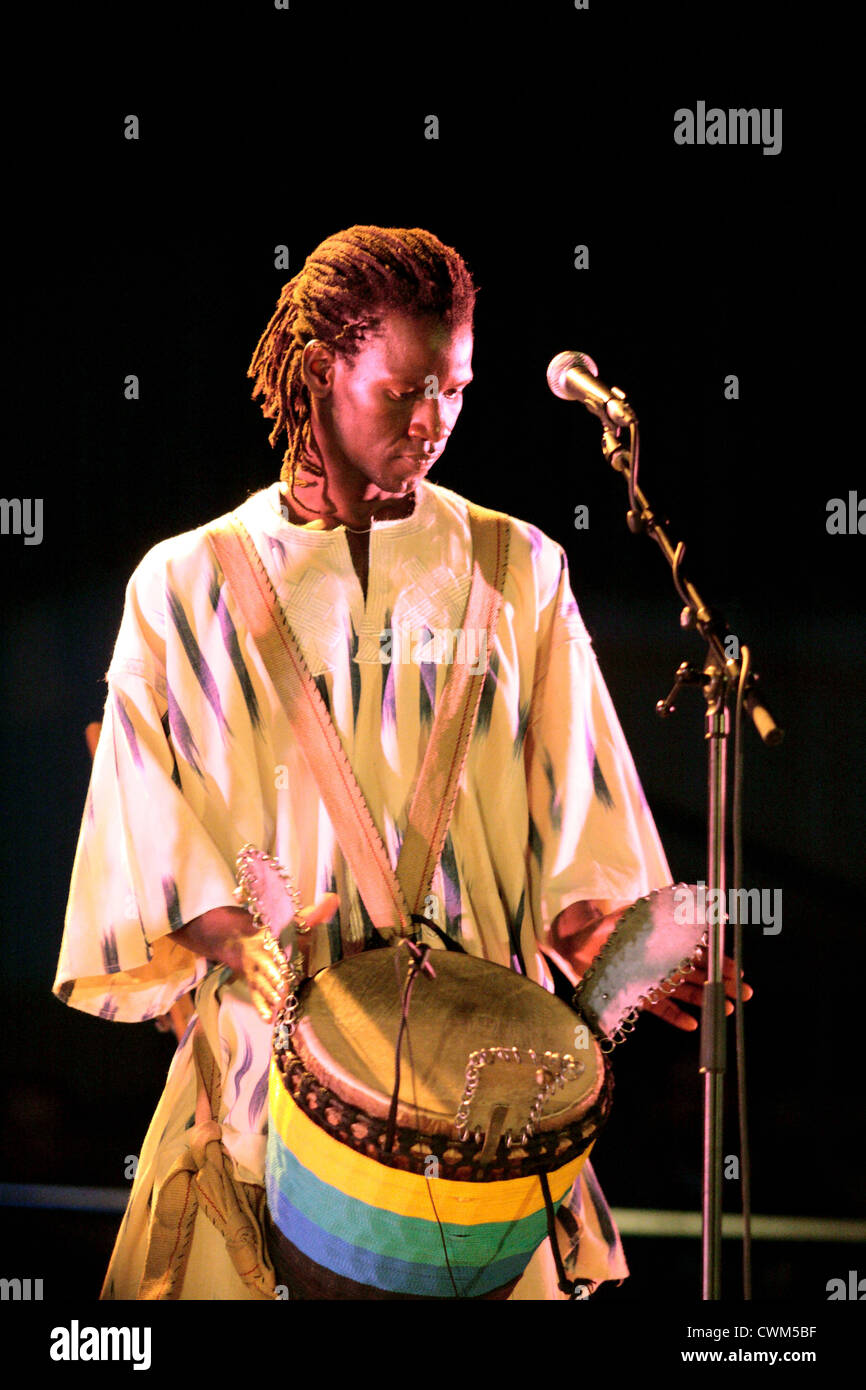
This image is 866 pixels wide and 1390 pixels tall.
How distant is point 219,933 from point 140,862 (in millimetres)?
180

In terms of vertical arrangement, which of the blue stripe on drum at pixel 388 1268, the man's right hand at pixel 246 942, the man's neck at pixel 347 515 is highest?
the man's neck at pixel 347 515

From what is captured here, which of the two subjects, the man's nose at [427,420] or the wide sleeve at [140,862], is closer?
the wide sleeve at [140,862]

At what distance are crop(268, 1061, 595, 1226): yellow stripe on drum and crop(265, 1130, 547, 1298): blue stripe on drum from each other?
15 millimetres

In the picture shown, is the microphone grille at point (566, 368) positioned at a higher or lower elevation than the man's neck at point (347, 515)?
higher

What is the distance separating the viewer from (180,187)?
9.93 feet

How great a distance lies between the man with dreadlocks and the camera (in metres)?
2.57

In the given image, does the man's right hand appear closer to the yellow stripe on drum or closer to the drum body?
the drum body

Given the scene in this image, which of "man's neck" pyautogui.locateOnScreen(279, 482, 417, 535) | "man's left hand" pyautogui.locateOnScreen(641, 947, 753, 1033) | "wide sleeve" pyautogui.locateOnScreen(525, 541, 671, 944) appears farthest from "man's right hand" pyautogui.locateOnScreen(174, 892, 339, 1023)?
"man's neck" pyautogui.locateOnScreen(279, 482, 417, 535)

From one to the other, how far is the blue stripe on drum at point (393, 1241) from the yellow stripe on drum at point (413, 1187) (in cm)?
1

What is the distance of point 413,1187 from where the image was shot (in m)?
2.19

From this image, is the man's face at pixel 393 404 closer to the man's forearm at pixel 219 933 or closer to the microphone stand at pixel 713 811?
the microphone stand at pixel 713 811

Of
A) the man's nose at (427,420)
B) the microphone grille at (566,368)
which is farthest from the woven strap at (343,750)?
the microphone grille at (566,368)

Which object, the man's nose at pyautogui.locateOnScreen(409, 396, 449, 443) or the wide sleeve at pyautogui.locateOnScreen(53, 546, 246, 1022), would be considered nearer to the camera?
the wide sleeve at pyautogui.locateOnScreen(53, 546, 246, 1022)

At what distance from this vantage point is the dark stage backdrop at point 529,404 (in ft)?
9.59
